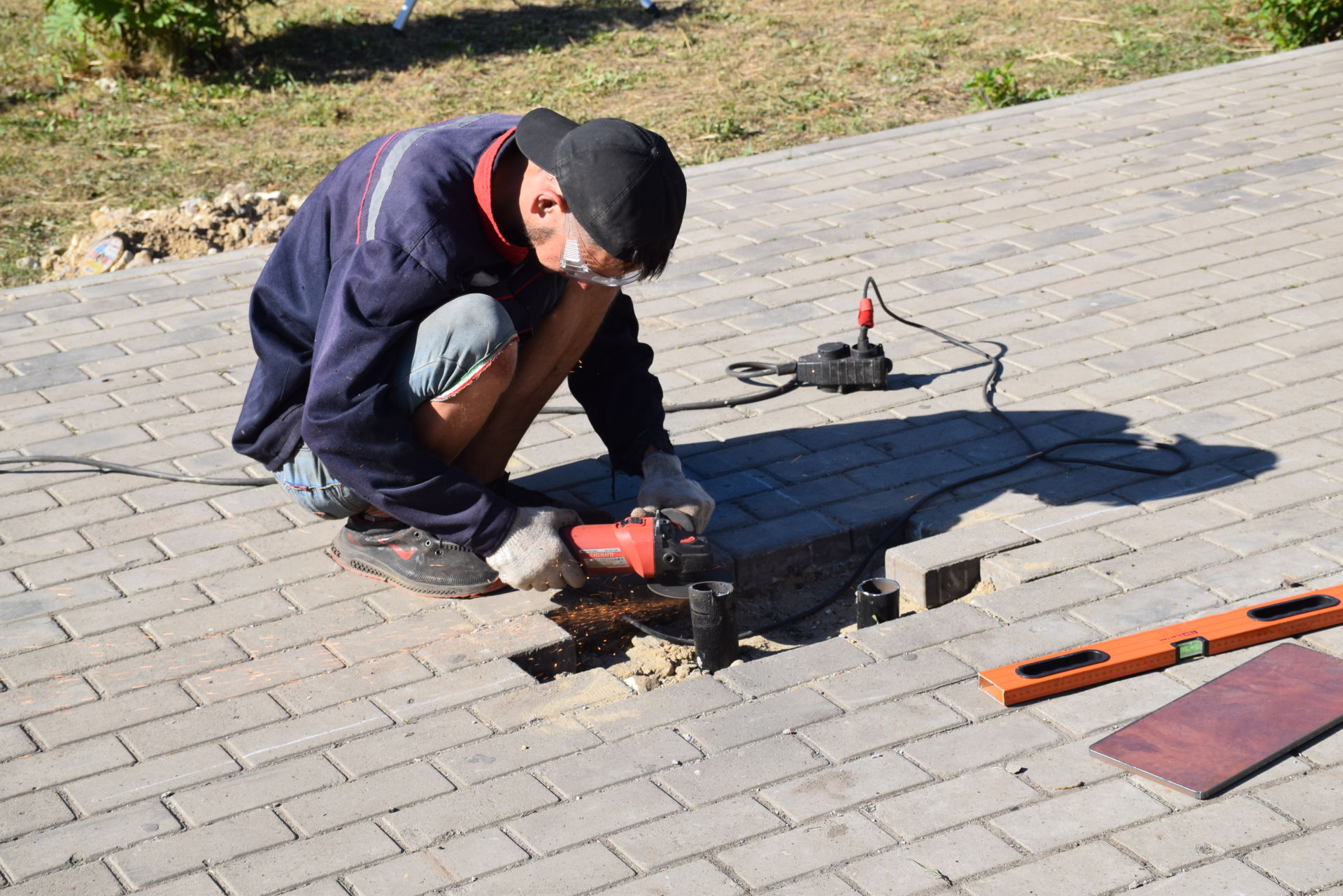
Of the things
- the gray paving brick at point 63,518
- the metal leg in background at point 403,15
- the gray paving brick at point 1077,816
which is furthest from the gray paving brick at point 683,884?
the metal leg in background at point 403,15

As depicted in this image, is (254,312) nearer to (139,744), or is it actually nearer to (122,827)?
(139,744)

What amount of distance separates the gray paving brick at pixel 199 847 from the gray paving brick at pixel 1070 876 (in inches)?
56.0

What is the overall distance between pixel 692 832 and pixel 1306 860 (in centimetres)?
118

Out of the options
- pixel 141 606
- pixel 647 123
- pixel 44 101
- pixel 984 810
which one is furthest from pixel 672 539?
pixel 44 101

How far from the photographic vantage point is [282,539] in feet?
13.2

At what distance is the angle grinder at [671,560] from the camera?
11.1 ft

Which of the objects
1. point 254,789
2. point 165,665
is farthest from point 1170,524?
point 165,665

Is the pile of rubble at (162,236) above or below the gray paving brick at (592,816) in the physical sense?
above

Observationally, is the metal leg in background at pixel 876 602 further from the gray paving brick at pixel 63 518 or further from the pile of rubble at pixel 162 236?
the pile of rubble at pixel 162 236

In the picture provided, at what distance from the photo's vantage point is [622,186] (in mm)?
3010

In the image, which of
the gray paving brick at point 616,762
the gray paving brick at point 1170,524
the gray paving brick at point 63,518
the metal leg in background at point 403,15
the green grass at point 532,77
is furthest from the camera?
the metal leg in background at point 403,15

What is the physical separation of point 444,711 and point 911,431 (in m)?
2.01

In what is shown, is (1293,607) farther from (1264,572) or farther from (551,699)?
(551,699)

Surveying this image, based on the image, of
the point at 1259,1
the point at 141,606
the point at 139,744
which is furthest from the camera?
the point at 1259,1
